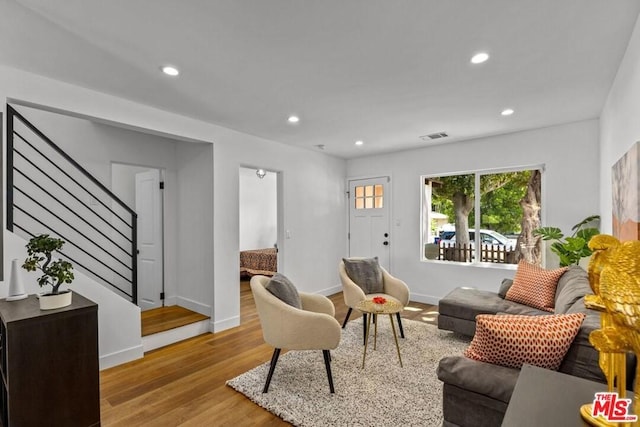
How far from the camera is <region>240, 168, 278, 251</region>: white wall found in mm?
7511

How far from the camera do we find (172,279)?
14.3 feet

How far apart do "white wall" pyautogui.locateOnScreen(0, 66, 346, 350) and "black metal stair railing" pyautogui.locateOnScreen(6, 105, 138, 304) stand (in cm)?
55

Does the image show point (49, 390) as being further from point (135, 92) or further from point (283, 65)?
point (283, 65)

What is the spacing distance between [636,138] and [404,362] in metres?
2.36

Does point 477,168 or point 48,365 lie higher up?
point 477,168

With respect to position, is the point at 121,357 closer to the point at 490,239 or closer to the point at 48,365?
the point at 48,365

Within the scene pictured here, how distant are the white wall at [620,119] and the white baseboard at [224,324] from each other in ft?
13.3

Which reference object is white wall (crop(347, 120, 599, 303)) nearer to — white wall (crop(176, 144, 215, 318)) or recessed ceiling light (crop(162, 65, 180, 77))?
white wall (crop(176, 144, 215, 318))

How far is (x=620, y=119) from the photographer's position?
7.61 feet

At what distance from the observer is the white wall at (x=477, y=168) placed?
12.1 feet

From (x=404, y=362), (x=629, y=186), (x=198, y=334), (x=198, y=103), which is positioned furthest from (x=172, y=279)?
(x=629, y=186)

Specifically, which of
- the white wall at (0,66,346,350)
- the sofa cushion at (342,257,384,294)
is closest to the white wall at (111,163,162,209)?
the white wall at (0,66,346,350)

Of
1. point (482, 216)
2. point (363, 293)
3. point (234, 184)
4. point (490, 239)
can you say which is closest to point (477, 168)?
point (482, 216)

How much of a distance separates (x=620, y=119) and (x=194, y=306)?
185 inches
